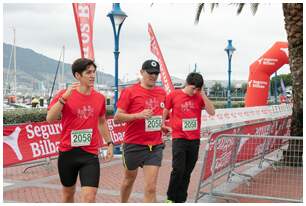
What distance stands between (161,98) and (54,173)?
4.68 meters

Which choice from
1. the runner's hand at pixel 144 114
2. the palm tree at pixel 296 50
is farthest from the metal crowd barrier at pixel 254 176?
the palm tree at pixel 296 50

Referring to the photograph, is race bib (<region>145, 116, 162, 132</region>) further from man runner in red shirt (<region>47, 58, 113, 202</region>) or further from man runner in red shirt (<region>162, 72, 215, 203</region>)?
man runner in red shirt (<region>47, 58, 113, 202</region>)

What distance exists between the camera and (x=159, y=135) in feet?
18.2

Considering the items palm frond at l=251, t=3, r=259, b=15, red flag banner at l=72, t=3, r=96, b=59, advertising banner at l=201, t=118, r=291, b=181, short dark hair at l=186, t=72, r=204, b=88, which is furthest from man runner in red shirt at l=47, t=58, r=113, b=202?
palm frond at l=251, t=3, r=259, b=15

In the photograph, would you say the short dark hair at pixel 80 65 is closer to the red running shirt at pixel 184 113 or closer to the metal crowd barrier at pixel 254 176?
the red running shirt at pixel 184 113

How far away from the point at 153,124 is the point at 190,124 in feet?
3.06

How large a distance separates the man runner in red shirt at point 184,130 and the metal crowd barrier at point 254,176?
238mm

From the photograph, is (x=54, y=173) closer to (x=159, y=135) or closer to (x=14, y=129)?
(x=14, y=129)

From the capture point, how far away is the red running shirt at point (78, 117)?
4.52 meters

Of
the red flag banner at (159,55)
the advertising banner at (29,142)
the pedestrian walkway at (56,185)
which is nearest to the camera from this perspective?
the pedestrian walkway at (56,185)

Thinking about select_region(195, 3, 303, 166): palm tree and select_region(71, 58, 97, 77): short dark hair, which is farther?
select_region(195, 3, 303, 166): palm tree

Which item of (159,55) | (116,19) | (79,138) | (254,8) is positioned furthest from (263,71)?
(79,138)

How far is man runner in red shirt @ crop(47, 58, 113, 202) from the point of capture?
4.50 m

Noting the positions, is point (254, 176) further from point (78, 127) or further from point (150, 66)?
point (78, 127)
